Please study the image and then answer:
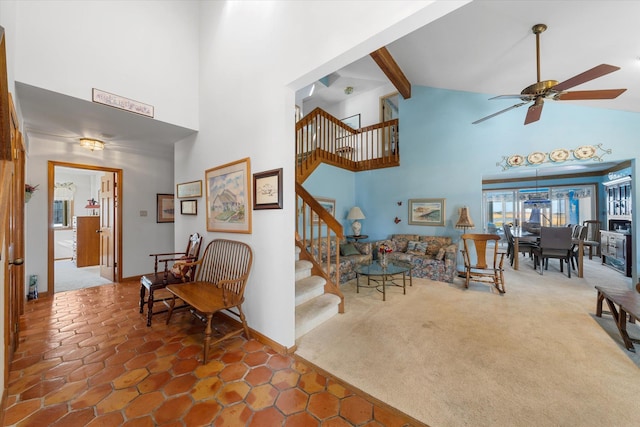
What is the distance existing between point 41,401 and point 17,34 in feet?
10.3

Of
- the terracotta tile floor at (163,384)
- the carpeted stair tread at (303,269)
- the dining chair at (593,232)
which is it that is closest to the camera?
the terracotta tile floor at (163,384)

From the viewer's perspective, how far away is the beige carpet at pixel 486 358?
1.57 m

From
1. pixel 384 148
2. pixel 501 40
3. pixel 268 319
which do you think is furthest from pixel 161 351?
pixel 384 148

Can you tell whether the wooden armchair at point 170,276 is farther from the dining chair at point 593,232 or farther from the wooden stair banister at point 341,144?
the dining chair at point 593,232

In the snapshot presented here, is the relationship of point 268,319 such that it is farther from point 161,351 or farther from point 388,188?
point 388,188

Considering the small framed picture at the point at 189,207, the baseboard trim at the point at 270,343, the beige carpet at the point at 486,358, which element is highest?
the small framed picture at the point at 189,207

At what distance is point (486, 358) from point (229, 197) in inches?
120

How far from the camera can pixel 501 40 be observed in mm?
3105

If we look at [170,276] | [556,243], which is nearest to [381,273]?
[170,276]

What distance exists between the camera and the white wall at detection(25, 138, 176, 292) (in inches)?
145

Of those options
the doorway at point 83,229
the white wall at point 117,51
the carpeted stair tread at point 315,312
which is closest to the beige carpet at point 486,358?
the carpeted stair tread at point 315,312

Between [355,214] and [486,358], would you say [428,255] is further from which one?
[486,358]

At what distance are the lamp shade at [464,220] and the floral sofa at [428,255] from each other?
1.39 feet

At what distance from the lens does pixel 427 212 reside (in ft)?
18.2
